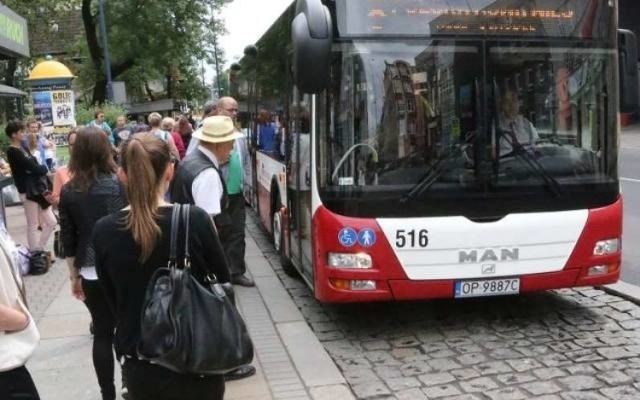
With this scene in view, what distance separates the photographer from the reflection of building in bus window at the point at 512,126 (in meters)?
5.49

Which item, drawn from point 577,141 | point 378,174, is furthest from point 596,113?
point 378,174

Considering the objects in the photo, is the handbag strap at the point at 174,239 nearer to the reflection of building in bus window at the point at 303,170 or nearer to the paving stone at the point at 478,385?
the paving stone at the point at 478,385

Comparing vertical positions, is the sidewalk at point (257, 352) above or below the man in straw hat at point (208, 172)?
below

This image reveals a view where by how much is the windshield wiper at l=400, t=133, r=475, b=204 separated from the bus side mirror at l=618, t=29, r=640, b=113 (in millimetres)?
1596

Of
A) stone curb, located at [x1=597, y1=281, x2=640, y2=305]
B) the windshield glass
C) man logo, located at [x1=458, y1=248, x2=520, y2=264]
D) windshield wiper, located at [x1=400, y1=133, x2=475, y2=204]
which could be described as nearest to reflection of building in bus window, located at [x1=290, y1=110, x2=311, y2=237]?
the windshield glass

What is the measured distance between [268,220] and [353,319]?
10.8 feet

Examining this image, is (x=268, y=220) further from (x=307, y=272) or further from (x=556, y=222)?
(x=556, y=222)

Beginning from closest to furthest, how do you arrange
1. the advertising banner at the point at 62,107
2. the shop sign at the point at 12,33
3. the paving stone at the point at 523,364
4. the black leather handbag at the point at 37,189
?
the paving stone at the point at 523,364, the black leather handbag at the point at 37,189, the shop sign at the point at 12,33, the advertising banner at the point at 62,107

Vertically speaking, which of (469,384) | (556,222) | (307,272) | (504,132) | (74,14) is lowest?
(469,384)

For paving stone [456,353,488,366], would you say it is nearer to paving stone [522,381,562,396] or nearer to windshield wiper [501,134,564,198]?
paving stone [522,381,562,396]

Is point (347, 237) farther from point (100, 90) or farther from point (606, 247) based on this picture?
point (100, 90)

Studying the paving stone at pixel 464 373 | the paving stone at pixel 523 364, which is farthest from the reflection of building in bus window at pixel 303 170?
the paving stone at pixel 523 364

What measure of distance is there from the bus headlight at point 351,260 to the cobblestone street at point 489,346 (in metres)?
0.69

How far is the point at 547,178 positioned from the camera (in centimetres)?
552
